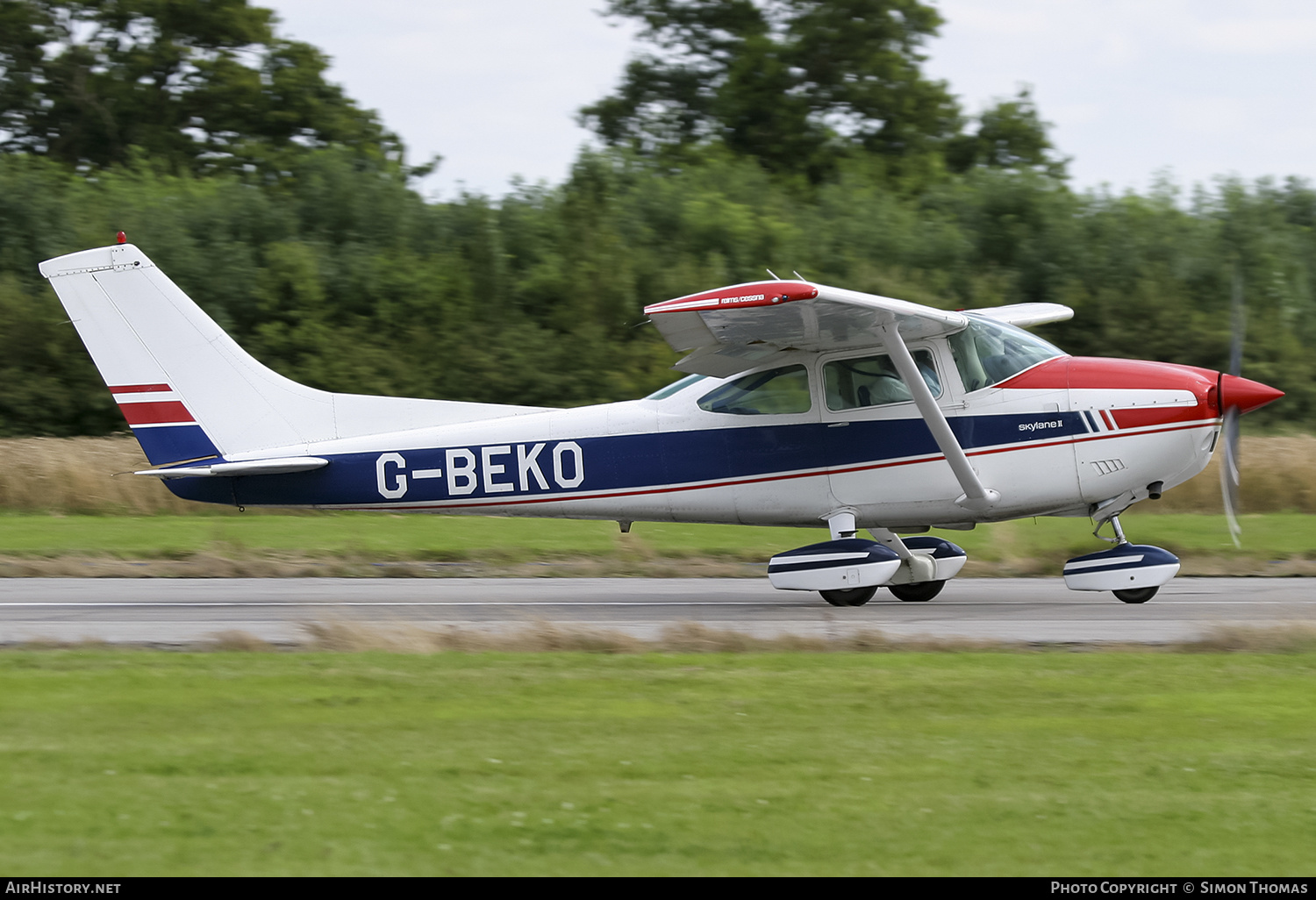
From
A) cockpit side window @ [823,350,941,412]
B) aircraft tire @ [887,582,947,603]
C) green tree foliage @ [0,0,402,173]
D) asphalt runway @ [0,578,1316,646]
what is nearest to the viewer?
asphalt runway @ [0,578,1316,646]

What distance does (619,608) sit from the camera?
11391mm

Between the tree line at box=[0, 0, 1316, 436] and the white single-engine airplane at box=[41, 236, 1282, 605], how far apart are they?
48.4 feet

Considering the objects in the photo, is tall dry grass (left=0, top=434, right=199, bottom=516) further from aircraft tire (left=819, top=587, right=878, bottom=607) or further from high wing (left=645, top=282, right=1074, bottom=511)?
aircraft tire (left=819, top=587, right=878, bottom=607)

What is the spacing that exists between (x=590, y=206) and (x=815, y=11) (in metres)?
11.8

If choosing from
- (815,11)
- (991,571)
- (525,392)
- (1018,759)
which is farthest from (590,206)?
(1018,759)

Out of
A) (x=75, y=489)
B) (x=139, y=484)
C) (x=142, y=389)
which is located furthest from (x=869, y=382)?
(x=75, y=489)

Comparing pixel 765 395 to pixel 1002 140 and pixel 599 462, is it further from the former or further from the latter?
pixel 1002 140

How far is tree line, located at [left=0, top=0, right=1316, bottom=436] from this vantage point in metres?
28.8

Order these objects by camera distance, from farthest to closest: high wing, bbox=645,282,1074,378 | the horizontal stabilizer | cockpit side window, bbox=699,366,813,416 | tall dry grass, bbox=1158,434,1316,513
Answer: tall dry grass, bbox=1158,434,1316,513, the horizontal stabilizer, cockpit side window, bbox=699,366,813,416, high wing, bbox=645,282,1074,378

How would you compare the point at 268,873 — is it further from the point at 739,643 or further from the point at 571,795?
the point at 739,643

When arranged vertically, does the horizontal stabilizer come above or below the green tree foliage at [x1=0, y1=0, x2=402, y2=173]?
below

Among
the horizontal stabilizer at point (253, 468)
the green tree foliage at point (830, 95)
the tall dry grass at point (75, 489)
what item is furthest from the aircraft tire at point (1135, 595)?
the green tree foliage at point (830, 95)

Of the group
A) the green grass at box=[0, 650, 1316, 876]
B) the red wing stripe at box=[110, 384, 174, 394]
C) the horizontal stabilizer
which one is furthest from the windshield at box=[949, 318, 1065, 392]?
the red wing stripe at box=[110, 384, 174, 394]
